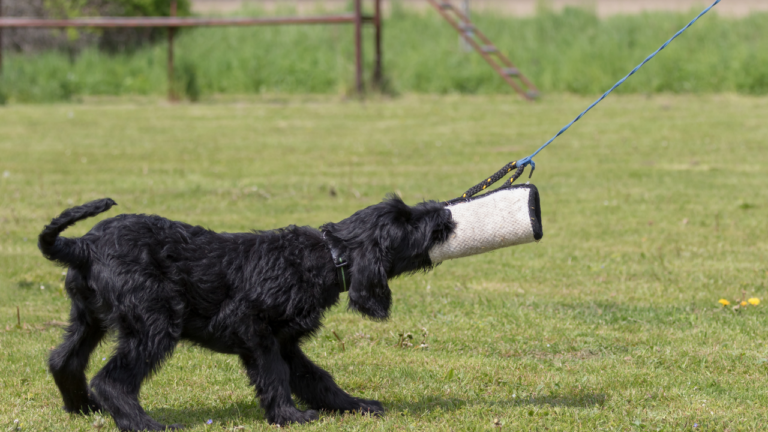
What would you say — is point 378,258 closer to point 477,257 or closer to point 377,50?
point 477,257

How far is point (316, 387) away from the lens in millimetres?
4340

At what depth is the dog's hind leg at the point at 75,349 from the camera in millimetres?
4184

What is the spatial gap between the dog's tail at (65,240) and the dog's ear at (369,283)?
1264mm

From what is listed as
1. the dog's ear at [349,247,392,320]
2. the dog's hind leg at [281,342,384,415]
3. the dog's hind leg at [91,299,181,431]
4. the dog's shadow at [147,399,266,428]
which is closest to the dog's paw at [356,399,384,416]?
the dog's hind leg at [281,342,384,415]

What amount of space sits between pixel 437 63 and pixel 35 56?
10459 millimetres

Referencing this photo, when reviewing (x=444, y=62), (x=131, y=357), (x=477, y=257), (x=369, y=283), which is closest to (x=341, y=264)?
(x=369, y=283)

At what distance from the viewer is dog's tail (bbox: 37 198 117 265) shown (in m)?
3.87

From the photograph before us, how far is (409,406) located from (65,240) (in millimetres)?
1944

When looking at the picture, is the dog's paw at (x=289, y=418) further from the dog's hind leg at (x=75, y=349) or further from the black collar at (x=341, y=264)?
the dog's hind leg at (x=75, y=349)

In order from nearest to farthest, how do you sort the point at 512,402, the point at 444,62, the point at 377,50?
the point at 512,402
the point at 377,50
the point at 444,62

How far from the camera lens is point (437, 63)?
20.8m

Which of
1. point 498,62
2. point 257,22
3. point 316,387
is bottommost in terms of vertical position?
point 316,387

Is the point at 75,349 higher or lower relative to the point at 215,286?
lower

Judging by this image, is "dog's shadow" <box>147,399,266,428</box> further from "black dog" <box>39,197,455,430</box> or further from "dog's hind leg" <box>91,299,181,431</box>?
"dog's hind leg" <box>91,299,181,431</box>
